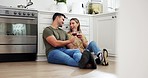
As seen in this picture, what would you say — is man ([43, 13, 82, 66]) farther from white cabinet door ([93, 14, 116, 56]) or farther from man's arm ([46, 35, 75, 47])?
white cabinet door ([93, 14, 116, 56])

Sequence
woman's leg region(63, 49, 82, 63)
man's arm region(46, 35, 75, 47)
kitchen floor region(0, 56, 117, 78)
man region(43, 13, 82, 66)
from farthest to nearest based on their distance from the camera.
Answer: man's arm region(46, 35, 75, 47), man region(43, 13, 82, 66), woman's leg region(63, 49, 82, 63), kitchen floor region(0, 56, 117, 78)

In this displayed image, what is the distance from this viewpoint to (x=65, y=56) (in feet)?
8.37

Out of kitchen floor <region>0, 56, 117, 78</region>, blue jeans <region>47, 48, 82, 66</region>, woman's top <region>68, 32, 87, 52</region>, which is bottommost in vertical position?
kitchen floor <region>0, 56, 117, 78</region>

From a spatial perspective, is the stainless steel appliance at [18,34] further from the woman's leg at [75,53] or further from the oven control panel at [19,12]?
the woman's leg at [75,53]

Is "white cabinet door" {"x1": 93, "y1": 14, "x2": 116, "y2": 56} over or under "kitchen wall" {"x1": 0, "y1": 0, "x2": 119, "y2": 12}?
under

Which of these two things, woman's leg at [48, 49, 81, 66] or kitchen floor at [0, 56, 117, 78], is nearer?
kitchen floor at [0, 56, 117, 78]

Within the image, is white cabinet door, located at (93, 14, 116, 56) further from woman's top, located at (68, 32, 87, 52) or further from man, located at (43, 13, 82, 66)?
man, located at (43, 13, 82, 66)

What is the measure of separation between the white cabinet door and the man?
0.69m

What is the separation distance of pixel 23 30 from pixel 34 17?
0.87 ft

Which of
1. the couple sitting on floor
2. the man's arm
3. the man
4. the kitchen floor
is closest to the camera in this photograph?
the kitchen floor

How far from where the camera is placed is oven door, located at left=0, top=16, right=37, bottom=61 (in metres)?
2.85

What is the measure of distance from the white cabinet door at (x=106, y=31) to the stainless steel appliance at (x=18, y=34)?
1.14 metres

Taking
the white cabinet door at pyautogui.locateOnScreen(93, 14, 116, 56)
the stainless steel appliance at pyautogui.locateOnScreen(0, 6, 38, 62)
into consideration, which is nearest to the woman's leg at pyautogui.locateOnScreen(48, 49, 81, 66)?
the stainless steel appliance at pyautogui.locateOnScreen(0, 6, 38, 62)

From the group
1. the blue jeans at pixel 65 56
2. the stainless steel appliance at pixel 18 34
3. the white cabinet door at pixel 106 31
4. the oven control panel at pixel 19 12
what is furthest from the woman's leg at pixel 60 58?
the white cabinet door at pixel 106 31
